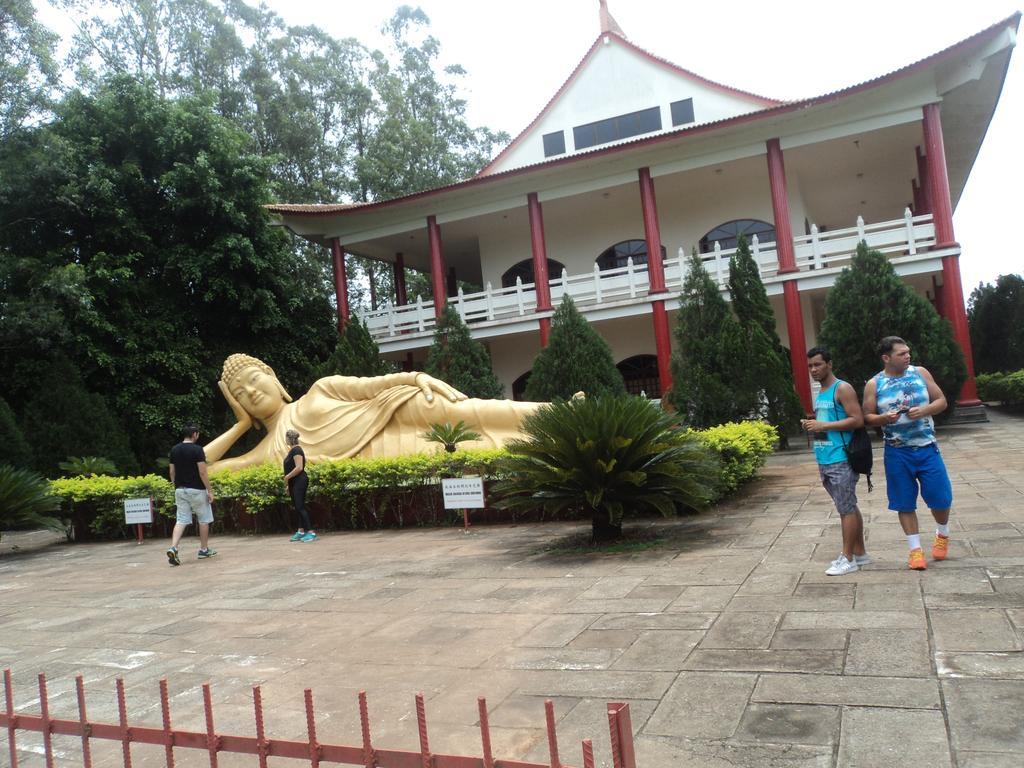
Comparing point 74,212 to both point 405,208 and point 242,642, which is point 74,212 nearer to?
point 405,208

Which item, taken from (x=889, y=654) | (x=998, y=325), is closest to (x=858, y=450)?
(x=889, y=654)

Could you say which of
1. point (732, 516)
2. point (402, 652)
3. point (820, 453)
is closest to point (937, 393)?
point (820, 453)

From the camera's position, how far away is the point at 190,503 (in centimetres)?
804

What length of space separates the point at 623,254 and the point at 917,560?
52.5 feet

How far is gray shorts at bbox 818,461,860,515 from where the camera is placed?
450 centimetres

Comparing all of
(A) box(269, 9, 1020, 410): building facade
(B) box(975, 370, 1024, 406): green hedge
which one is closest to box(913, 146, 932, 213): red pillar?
(A) box(269, 9, 1020, 410): building facade

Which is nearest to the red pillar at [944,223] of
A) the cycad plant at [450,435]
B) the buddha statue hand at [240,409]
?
the cycad plant at [450,435]

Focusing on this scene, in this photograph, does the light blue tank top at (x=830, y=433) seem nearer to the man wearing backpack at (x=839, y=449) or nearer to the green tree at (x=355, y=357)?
the man wearing backpack at (x=839, y=449)

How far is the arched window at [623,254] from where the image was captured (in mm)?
19609

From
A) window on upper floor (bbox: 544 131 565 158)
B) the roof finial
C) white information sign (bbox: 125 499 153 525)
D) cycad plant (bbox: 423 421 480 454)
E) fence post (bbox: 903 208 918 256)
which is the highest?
the roof finial

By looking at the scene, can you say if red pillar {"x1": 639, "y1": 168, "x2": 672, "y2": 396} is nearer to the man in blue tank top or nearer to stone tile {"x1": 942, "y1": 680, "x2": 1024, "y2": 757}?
the man in blue tank top

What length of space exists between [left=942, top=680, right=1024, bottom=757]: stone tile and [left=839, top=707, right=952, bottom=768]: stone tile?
0.06m

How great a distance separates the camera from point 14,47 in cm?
1350

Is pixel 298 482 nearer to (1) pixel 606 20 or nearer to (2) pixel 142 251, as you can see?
(2) pixel 142 251
